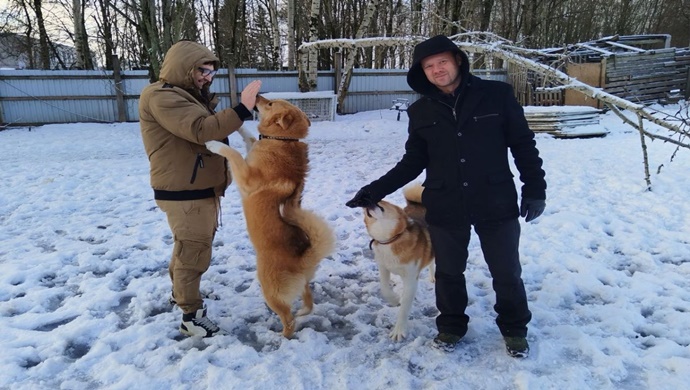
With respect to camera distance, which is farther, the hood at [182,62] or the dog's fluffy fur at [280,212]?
the dog's fluffy fur at [280,212]

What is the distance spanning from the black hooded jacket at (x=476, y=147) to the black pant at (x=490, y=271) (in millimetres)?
114

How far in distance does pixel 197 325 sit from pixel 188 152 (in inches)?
49.0

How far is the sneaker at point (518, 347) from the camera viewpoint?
2.78m

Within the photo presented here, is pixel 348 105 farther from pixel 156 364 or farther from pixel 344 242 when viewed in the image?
pixel 156 364

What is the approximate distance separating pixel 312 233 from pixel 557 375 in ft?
5.94

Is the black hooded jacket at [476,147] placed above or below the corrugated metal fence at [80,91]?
below

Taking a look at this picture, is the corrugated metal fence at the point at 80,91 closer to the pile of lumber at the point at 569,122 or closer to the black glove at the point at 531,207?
the pile of lumber at the point at 569,122

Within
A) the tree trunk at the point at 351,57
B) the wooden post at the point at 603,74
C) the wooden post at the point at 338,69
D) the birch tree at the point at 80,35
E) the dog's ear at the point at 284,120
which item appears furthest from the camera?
the birch tree at the point at 80,35

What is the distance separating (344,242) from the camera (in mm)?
4824

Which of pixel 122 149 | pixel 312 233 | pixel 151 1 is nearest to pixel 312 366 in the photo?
pixel 312 233

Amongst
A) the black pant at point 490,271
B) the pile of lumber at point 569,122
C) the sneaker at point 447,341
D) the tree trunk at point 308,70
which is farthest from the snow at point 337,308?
A: the tree trunk at point 308,70

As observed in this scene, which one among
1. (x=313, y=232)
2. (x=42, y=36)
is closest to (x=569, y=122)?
(x=313, y=232)

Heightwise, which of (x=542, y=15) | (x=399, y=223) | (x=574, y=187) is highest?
(x=542, y=15)

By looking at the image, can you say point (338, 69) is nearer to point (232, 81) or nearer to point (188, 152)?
point (232, 81)
